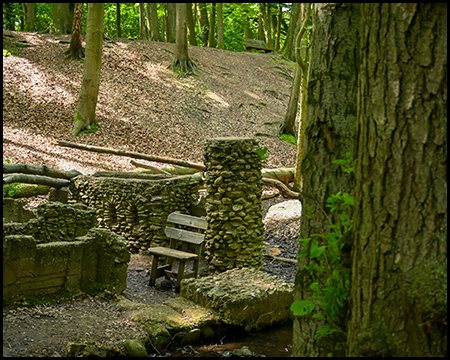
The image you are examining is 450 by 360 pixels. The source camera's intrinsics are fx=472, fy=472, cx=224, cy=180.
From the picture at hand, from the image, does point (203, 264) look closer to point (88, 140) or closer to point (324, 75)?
point (88, 140)

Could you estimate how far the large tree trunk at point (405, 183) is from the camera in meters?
2.23

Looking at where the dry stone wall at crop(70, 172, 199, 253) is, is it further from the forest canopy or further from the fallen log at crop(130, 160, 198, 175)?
the forest canopy

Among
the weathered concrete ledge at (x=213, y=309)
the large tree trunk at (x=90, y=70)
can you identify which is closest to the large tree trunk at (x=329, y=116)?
the weathered concrete ledge at (x=213, y=309)

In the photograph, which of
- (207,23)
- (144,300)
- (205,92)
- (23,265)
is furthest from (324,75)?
(207,23)

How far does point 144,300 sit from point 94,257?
1303 millimetres

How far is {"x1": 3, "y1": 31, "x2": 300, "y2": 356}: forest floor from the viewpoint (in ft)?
20.7

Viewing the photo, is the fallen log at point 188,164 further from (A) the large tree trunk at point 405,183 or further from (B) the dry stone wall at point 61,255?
(A) the large tree trunk at point 405,183

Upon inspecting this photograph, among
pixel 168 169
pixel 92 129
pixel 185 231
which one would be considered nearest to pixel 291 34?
pixel 92 129

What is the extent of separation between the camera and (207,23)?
29953 mm

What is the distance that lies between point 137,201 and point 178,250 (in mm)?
1773

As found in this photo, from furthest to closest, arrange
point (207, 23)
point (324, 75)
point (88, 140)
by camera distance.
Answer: point (207, 23)
point (88, 140)
point (324, 75)

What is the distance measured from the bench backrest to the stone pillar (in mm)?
342

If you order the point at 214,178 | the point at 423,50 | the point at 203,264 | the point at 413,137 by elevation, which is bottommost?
the point at 203,264

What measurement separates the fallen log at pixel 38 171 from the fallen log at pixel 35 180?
0.14 meters
